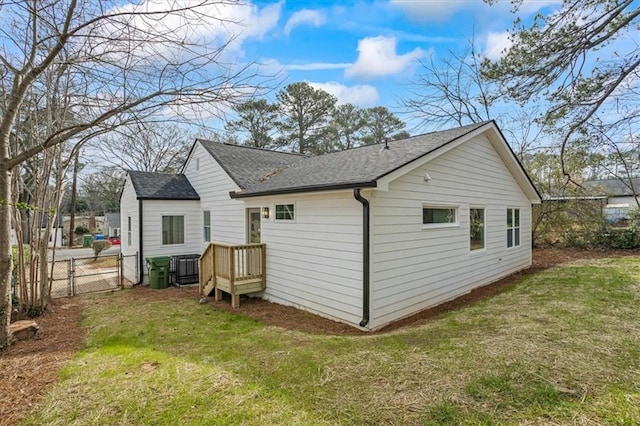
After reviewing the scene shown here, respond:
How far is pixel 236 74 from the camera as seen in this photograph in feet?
13.9

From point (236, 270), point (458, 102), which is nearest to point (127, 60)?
point (236, 270)

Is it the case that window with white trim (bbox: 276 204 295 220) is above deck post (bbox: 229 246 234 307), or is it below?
above

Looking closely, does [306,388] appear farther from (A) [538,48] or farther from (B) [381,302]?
(A) [538,48]

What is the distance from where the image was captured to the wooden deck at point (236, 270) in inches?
287

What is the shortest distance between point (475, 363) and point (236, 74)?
458cm

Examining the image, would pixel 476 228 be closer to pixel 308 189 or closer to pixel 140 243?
pixel 308 189

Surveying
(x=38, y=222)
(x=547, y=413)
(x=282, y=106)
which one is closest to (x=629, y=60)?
(x=547, y=413)

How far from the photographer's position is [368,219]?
5551mm

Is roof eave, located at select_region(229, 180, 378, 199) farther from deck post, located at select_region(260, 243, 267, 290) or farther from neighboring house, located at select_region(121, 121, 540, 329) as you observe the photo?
deck post, located at select_region(260, 243, 267, 290)

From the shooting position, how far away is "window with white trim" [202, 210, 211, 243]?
1088cm

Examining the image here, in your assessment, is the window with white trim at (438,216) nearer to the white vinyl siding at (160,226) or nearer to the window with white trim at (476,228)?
the window with white trim at (476,228)

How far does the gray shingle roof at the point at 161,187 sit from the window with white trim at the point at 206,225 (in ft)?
2.03

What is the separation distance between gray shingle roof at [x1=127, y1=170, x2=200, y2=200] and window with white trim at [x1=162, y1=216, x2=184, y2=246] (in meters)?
0.71

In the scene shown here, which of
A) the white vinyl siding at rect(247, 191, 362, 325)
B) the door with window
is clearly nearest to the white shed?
the door with window
